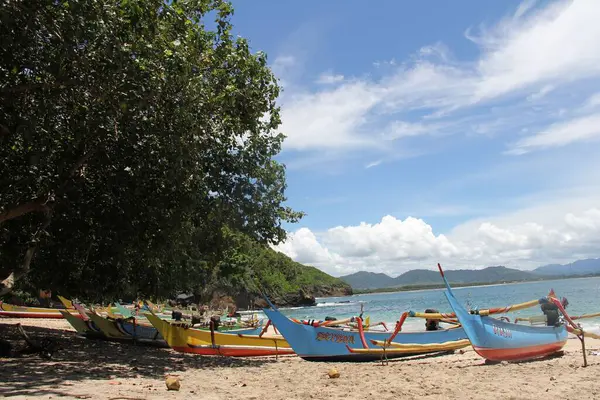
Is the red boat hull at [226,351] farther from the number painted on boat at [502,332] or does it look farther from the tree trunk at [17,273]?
the number painted on boat at [502,332]

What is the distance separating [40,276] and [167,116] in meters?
7.69

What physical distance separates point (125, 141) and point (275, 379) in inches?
219

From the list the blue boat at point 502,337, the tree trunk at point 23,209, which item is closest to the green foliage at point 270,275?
the tree trunk at point 23,209

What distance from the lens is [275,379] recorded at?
30.3 feet

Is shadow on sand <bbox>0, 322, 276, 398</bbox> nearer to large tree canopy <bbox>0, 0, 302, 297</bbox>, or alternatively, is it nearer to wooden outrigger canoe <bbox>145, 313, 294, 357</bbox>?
wooden outrigger canoe <bbox>145, 313, 294, 357</bbox>

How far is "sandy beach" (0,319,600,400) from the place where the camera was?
7.01 m

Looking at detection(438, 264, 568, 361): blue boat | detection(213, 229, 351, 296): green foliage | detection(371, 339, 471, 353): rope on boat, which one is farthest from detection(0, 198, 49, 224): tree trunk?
detection(371, 339, 471, 353): rope on boat

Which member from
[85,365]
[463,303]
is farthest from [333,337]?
[463,303]

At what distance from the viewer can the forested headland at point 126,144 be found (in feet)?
23.1

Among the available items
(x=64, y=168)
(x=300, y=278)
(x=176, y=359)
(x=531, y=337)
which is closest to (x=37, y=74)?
(x=64, y=168)

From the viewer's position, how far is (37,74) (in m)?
7.47

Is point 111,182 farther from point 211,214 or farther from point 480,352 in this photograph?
point 480,352

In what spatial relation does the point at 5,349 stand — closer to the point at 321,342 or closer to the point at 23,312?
the point at 321,342

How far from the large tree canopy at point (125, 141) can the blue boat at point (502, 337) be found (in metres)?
5.06
